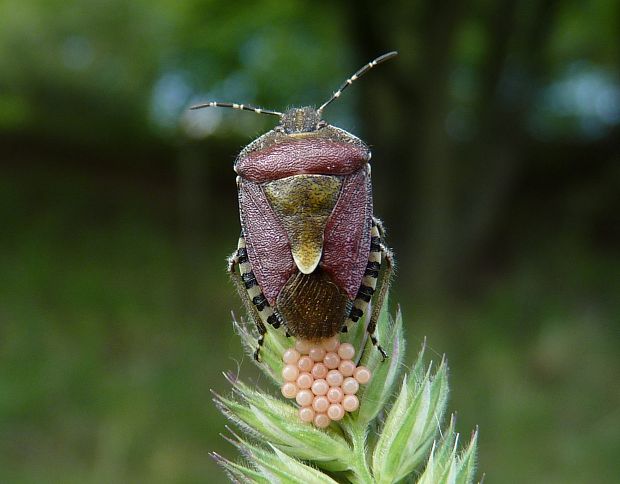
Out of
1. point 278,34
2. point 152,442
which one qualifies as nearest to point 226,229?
point 278,34

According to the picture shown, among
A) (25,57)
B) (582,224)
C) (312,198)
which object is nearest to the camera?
(312,198)

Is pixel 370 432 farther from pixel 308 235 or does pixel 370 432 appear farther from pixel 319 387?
pixel 308 235

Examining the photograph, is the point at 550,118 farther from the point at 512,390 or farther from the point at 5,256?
the point at 5,256

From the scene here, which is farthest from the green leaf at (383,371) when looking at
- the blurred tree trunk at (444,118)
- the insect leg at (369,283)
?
the blurred tree trunk at (444,118)

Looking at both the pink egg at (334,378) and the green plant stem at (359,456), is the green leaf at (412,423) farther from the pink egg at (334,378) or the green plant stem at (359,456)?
the pink egg at (334,378)

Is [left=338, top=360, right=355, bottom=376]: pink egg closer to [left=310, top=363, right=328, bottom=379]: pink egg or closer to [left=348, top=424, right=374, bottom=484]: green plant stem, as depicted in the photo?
[left=310, top=363, right=328, bottom=379]: pink egg

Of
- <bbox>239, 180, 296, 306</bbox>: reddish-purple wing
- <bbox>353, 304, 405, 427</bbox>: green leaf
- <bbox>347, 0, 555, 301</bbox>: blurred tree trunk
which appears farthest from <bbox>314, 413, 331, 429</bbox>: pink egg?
<bbox>347, 0, 555, 301</bbox>: blurred tree trunk
